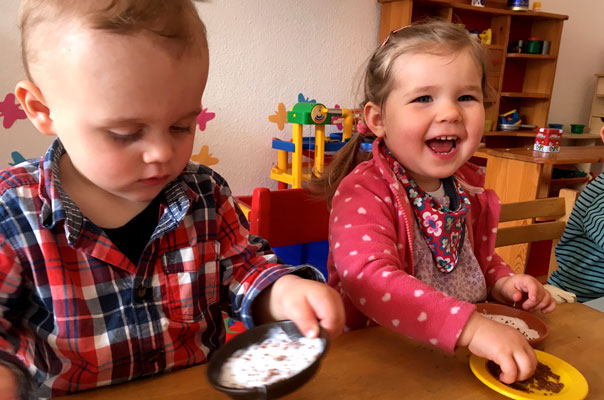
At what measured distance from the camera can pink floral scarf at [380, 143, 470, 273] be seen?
96 cm

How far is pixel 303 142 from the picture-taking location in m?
2.50

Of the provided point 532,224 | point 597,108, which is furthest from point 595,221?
point 597,108

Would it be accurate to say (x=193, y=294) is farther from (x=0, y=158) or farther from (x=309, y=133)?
(x=309, y=133)

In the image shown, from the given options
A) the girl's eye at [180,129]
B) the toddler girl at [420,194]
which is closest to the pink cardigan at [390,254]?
the toddler girl at [420,194]

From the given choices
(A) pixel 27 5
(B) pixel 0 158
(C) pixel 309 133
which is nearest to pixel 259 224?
(A) pixel 27 5

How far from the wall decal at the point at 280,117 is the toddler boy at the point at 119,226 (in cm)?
191

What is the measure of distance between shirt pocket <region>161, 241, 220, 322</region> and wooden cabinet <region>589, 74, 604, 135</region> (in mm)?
4380

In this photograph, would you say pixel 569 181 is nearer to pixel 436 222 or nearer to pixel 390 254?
pixel 436 222

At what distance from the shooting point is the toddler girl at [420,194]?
0.82 meters

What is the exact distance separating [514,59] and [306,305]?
383cm

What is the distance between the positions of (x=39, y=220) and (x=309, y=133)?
7.38ft

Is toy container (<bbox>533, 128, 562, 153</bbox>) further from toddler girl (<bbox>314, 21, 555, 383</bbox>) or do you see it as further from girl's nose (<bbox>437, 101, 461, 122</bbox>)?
girl's nose (<bbox>437, 101, 461, 122</bbox>)

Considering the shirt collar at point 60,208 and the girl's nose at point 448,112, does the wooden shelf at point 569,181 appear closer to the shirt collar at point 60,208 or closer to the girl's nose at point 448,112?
the girl's nose at point 448,112

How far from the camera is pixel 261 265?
742mm
